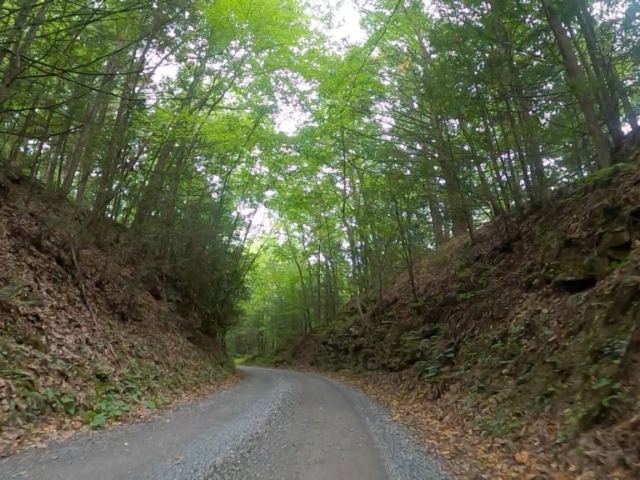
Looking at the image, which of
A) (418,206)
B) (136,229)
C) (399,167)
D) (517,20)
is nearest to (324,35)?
(399,167)

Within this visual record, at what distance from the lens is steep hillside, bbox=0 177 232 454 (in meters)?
5.88

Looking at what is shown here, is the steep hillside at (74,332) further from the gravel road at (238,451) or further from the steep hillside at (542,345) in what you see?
the steep hillside at (542,345)

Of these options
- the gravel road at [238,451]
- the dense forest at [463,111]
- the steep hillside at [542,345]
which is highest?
the dense forest at [463,111]

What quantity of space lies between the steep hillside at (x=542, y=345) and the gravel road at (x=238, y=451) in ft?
3.01

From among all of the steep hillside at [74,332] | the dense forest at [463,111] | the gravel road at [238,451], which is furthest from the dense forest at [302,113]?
the gravel road at [238,451]

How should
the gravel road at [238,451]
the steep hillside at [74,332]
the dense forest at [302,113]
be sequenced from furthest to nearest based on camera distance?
the dense forest at [302,113] < the steep hillside at [74,332] < the gravel road at [238,451]

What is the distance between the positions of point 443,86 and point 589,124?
2580 millimetres

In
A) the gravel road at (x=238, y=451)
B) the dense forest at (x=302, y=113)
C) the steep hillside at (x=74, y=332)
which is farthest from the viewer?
the dense forest at (x=302, y=113)

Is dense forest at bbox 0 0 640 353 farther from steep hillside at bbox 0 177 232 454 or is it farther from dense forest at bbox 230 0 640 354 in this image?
steep hillside at bbox 0 177 232 454

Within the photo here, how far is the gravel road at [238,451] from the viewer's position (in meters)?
4.29

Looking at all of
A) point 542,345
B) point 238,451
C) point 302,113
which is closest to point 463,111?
point 542,345

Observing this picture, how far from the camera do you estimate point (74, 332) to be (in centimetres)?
805

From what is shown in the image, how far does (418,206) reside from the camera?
1216 centimetres

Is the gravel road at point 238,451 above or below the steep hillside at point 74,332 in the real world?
below
